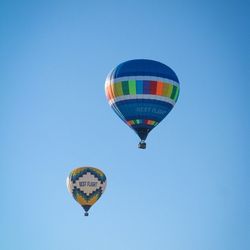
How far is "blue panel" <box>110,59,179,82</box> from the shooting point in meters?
52.8

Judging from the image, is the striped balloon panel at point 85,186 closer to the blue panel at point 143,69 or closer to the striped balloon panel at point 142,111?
the striped balloon panel at point 142,111

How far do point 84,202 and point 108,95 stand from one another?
10337 mm

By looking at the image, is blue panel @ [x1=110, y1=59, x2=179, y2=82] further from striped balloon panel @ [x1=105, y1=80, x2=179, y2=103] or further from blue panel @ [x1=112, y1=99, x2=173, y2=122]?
blue panel @ [x1=112, y1=99, x2=173, y2=122]

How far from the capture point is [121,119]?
178 ft

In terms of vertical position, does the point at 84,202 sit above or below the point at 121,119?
below

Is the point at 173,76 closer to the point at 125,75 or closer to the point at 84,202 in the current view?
the point at 125,75

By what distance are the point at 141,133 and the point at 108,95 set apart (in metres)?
3.36

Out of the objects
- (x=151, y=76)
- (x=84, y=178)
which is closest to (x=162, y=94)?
(x=151, y=76)

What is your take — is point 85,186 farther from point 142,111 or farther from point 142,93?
point 142,93

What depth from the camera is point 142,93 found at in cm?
5253

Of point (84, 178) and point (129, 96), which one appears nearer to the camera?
point (129, 96)

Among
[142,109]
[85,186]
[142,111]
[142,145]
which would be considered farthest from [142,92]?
[85,186]

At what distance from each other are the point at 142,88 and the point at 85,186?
11517 mm

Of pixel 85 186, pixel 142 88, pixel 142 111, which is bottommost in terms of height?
pixel 85 186
